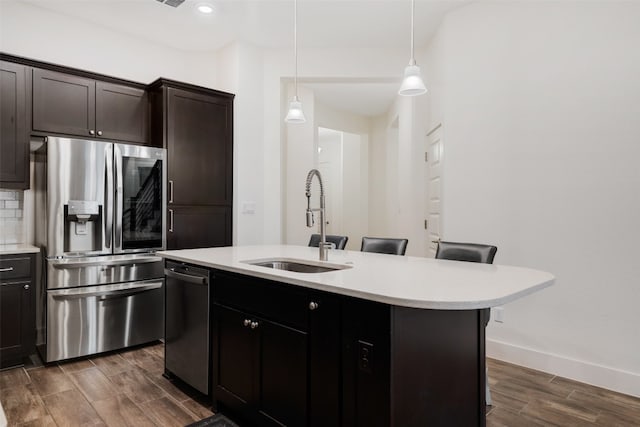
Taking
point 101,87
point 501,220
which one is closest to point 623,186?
point 501,220

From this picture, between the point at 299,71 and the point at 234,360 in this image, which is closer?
the point at 234,360

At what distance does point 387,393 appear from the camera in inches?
52.7

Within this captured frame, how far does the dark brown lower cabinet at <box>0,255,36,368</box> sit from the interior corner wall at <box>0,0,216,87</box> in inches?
72.3

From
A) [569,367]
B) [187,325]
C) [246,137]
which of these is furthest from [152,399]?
[569,367]

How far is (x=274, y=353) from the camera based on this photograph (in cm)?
183

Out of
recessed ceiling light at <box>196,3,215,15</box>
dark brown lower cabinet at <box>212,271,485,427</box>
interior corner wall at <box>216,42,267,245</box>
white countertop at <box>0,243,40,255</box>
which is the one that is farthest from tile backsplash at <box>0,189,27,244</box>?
dark brown lower cabinet at <box>212,271,485,427</box>

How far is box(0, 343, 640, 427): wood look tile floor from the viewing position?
87.4 inches

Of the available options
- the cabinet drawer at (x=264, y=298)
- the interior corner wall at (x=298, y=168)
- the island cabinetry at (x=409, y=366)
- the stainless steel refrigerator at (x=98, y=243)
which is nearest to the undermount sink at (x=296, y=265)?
the cabinet drawer at (x=264, y=298)

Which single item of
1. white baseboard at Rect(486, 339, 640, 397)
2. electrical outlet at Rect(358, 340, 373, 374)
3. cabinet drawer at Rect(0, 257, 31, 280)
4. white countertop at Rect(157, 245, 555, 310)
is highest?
white countertop at Rect(157, 245, 555, 310)

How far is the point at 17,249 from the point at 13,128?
0.96 metres

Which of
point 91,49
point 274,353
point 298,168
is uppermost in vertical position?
point 91,49

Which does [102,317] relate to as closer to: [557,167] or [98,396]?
[98,396]

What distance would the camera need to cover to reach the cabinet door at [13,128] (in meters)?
3.02

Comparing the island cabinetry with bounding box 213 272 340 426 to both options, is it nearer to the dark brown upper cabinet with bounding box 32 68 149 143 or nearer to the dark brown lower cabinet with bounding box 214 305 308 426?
the dark brown lower cabinet with bounding box 214 305 308 426
